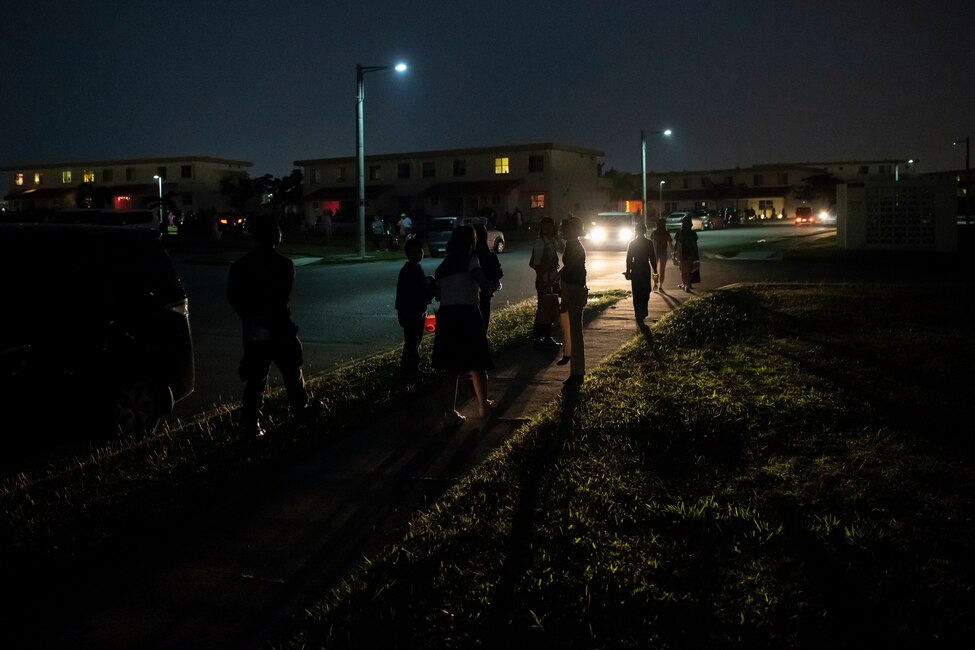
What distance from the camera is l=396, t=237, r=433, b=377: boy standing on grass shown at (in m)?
9.05

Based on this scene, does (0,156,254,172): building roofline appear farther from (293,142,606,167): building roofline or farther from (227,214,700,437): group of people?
(227,214,700,437): group of people

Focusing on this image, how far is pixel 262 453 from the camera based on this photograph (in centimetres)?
656

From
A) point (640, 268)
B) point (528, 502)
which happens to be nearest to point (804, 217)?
point (640, 268)

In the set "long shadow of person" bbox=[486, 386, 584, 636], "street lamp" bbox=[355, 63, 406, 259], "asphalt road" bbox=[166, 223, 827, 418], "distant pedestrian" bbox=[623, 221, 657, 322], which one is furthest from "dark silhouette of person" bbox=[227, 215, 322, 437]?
"street lamp" bbox=[355, 63, 406, 259]

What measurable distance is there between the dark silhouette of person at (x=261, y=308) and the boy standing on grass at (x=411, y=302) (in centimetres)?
220

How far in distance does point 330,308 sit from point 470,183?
55101 millimetres

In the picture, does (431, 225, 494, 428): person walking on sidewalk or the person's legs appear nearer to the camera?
the person's legs

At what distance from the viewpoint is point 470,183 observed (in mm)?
70875

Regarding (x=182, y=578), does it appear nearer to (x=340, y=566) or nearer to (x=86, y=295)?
(x=340, y=566)

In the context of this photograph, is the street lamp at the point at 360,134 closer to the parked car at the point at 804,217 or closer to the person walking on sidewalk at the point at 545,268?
the person walking on sidewalk at the point at 545,268

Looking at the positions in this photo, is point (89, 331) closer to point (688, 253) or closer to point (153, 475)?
point (153, 475)

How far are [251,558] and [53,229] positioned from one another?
10.5ft

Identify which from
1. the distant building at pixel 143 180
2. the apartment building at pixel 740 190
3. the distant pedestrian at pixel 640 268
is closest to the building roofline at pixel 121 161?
the distant building at pixel 143 180

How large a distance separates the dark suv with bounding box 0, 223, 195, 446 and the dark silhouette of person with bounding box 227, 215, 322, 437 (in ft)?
2.60
